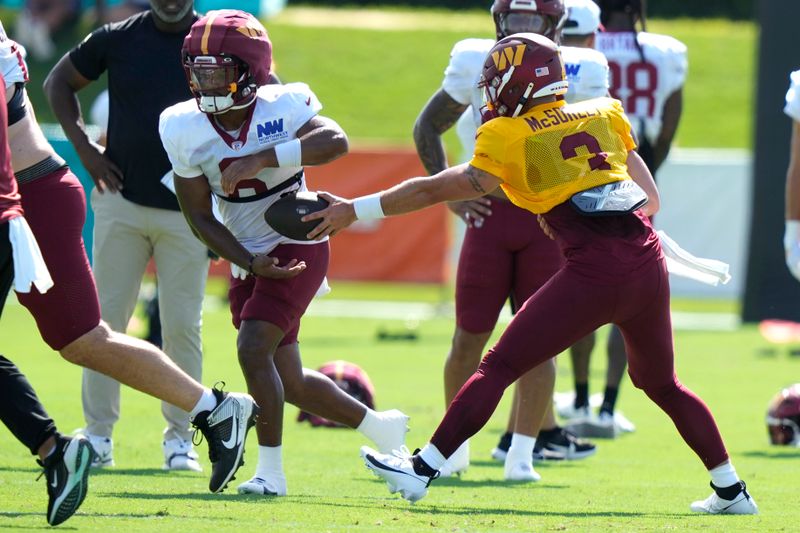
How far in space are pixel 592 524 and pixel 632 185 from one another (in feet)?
4.16

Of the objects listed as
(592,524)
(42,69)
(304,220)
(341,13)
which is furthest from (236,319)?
(341,13)

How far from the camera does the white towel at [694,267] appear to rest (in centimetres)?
572

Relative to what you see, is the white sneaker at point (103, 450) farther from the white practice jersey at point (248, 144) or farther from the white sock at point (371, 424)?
the white practice jersey at point (248, 144)

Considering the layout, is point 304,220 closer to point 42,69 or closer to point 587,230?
point 587,230

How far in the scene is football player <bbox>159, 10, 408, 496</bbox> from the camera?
5.64m

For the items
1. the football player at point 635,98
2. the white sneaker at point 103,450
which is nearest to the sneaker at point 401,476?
the white sneaker at point 103,450

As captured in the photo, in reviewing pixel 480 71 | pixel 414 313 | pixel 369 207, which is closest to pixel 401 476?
pixel 369 207

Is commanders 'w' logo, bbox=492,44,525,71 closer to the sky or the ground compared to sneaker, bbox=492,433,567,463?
closer to the sky

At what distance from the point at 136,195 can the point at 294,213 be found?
4.83 ft

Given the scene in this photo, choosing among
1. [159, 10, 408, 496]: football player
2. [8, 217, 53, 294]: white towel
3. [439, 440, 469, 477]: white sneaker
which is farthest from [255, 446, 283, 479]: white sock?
[8, 217, 53, 294]: white towel

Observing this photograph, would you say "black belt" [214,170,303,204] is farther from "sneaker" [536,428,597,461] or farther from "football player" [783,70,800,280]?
"sneaker" [536,428,597,461]

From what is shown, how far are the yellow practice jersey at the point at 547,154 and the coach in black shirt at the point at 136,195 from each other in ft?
6.75

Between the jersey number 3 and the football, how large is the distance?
974mm

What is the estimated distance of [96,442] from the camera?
678 centimetres
